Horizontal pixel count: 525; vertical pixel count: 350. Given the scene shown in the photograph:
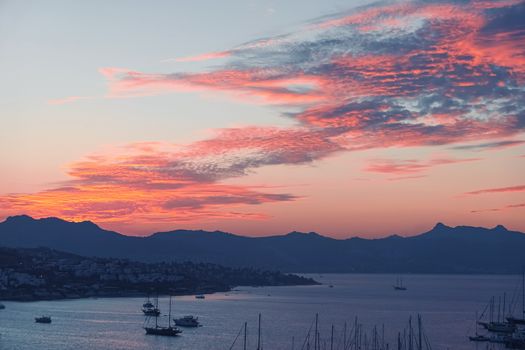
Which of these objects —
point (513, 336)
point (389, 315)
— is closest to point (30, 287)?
point (389, 315)

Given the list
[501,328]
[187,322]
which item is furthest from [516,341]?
[187,322]

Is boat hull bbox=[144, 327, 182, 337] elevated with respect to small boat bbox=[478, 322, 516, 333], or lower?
lower

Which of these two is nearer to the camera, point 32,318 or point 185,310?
point 32,318

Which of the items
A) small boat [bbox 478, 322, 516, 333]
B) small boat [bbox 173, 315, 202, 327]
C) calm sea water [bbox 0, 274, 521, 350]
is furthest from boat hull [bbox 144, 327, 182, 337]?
small boat [bbox 478, 322, 516, 333]

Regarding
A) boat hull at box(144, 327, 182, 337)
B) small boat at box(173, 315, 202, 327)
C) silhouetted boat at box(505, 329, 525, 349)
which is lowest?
boat hull at box(144, 327, 182, 337)

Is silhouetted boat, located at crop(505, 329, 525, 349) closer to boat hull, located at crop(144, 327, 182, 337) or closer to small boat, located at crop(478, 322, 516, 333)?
small boat, located at crop(478, 322, 516, 333)

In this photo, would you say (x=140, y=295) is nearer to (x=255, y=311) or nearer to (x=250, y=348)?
(x=255, y=311)

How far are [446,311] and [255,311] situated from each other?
40.7 metres

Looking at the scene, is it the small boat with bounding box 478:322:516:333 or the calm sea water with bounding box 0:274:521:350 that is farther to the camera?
the small boat with bounding box 478:322:516:333

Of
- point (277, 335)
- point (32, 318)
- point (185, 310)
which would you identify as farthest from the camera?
point (185, 310)

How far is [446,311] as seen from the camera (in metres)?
152

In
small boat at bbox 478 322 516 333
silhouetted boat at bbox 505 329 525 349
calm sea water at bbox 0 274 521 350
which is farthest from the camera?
small boat at bbox 478 322 516 333

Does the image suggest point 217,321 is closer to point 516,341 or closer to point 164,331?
point 164,331

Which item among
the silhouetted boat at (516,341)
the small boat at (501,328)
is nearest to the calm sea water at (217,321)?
the small boat at (501,328)
